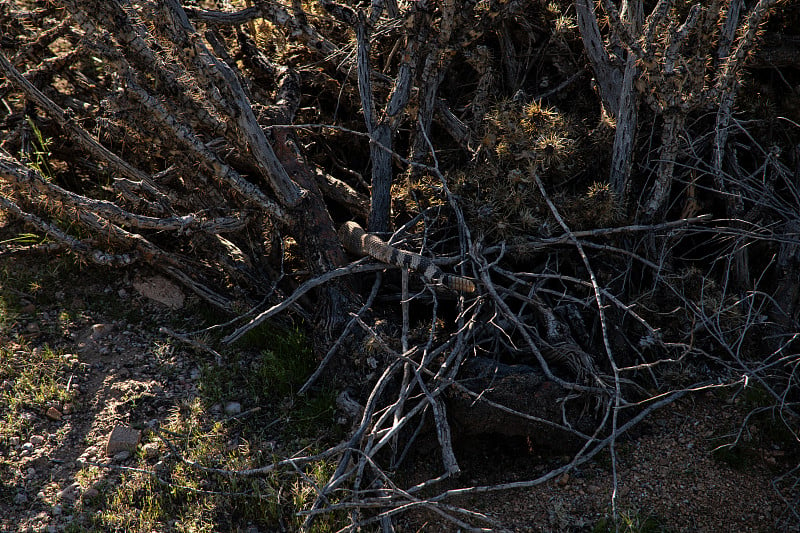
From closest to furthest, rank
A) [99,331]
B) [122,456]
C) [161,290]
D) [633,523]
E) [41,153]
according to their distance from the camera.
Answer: [633,523]
[122,456]
[99,331]
[161,290]
[41,153]

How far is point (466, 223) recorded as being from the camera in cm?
344

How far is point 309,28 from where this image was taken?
3.70m

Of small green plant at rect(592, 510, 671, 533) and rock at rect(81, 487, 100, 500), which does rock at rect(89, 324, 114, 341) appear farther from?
small green plant at rect(592, 510, 671, 533)

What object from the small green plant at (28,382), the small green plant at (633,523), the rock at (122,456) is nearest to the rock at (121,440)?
the rock at (122,456)

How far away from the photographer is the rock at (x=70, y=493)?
288 centimetres

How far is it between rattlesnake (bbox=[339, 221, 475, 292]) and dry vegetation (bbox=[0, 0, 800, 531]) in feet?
0.34

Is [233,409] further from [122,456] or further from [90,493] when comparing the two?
[90,493]

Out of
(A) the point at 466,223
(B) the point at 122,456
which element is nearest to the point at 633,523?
(A) the point at 466,223

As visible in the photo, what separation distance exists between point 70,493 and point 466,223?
7.67 feet

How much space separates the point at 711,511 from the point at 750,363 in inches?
32.4

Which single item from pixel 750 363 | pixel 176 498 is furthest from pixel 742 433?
pixel 176 498

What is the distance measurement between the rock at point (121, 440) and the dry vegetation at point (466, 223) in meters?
0.20

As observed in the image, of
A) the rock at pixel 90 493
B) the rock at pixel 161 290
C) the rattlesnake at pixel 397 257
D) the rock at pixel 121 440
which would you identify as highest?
the rattlesnake at pixel 397 257

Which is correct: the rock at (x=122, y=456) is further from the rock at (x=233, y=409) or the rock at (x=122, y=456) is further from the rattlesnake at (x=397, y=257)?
the rattlesnake at (x=397, y=257)
